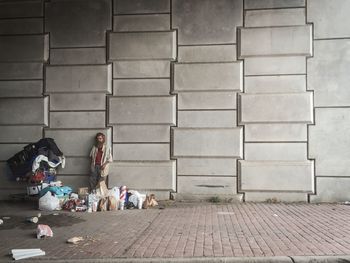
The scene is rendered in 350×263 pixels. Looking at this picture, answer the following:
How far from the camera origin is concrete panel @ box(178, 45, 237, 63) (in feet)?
35.3

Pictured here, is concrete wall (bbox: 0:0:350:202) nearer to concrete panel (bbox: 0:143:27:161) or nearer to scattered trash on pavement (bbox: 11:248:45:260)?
concrete panel (bbox: 0:143:27:161)

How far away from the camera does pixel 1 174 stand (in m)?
11.4

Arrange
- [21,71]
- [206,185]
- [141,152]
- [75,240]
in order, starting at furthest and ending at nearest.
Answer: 1. [21,71]
2. [141,152]
3. [206,185]
4. [75,240]

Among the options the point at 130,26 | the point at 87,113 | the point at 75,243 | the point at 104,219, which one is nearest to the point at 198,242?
the point at 75,243

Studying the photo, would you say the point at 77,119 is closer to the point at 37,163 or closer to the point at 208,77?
the point at 37,163

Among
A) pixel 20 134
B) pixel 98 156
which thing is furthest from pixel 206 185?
pixel 20 134

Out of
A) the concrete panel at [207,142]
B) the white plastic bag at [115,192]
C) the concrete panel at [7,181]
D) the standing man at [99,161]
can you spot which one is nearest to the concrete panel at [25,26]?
the standing man at [99,161]

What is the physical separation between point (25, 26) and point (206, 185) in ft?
20.4

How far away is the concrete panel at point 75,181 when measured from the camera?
1108cm

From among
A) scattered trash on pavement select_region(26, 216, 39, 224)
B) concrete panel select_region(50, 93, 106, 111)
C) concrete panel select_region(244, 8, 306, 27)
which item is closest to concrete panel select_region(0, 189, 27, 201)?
concrete panel select_region(50, 93, 106, 111)

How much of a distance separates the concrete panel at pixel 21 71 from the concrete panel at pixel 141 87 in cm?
205

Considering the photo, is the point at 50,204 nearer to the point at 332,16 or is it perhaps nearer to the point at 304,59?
the point at 304,59

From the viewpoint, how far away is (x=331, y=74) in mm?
10430

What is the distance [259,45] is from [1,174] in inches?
289
